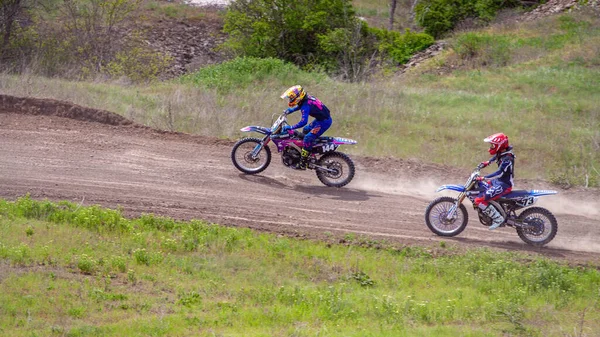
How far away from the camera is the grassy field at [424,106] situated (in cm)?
1920

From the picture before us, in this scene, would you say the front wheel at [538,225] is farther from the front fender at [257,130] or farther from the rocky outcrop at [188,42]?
the rocky outcrop at [188,42]

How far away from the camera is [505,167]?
1238cm

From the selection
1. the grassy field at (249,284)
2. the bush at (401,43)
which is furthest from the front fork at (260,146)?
the bush at (401,43)

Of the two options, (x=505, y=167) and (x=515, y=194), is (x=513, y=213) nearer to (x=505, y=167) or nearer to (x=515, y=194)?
(x=515, y=194)

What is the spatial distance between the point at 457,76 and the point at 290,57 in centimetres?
1080

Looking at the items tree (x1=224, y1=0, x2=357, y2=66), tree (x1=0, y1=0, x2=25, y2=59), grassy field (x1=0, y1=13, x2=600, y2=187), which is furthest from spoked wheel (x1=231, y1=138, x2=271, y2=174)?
tree (x1=0, y1=0, x2=25, y2=59)

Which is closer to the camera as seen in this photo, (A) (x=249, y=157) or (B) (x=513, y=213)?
(B) (x=513, y=213)

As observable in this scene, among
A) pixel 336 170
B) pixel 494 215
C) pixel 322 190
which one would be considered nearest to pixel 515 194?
pixel 494 215

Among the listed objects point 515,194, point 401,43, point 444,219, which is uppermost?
point 401,43

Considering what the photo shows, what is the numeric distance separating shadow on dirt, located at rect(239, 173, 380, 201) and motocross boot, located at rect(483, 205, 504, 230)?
9.57 feet

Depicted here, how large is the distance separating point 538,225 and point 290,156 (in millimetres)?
5372

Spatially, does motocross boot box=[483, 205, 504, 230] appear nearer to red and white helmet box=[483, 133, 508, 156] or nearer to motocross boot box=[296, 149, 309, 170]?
red and white helmet box=[483, 133, 508, 156]

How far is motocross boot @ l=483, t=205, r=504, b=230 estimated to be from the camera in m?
12.7

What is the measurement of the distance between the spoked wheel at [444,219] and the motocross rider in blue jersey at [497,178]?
42 cm
